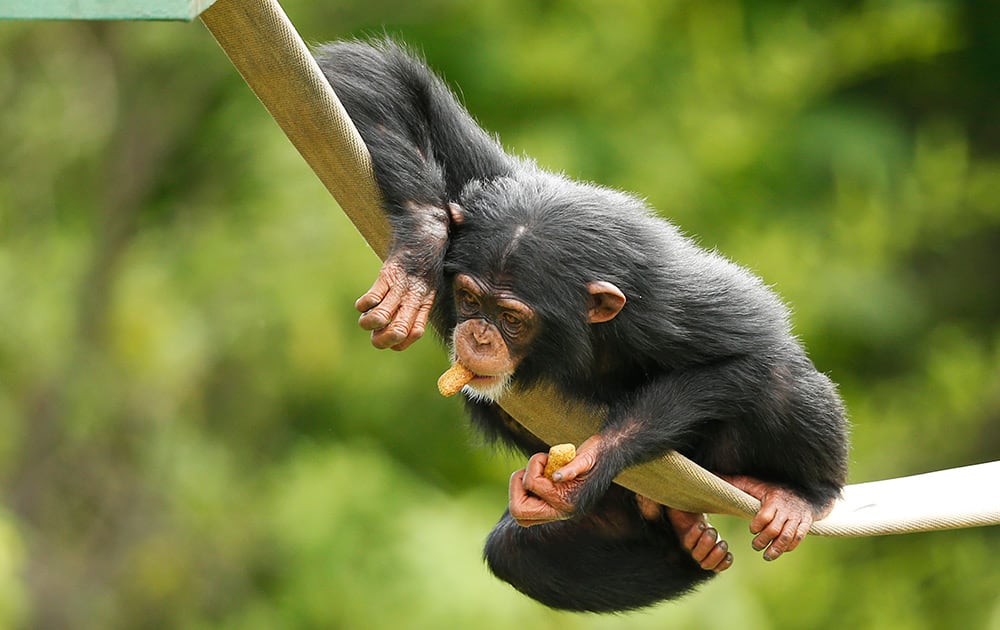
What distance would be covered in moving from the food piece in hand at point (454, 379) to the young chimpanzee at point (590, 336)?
0.08ft

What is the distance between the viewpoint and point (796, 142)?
7.96 m

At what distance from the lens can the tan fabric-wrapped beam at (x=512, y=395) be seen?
7.34ft

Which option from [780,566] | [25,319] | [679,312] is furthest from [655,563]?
[25,319]

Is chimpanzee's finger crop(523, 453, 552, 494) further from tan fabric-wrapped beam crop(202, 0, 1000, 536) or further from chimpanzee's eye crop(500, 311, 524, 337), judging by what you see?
chimpanzee's eye crop(500, 311, 524, 337)

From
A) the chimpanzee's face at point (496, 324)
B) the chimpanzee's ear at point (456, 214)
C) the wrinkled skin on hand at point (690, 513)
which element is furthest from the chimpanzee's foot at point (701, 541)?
the chimpanzee's ear at point (456, 214)

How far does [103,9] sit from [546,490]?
5.22 ft

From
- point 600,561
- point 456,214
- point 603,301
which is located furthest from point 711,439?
point 456,214

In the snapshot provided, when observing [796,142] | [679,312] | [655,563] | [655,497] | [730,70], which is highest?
[679,312]

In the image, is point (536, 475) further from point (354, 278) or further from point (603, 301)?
point (354, 278)

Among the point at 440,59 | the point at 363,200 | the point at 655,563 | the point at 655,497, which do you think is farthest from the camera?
the point at 440,59

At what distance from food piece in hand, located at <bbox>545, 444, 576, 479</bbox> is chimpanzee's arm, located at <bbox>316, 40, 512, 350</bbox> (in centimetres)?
44

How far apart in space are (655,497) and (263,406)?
5.79m

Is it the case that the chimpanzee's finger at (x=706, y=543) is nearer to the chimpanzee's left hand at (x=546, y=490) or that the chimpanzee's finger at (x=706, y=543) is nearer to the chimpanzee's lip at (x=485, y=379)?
the chimpanzee's left hand at (x=546, y=490)

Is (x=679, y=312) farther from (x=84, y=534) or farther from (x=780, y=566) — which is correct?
(x=84, y=534)
